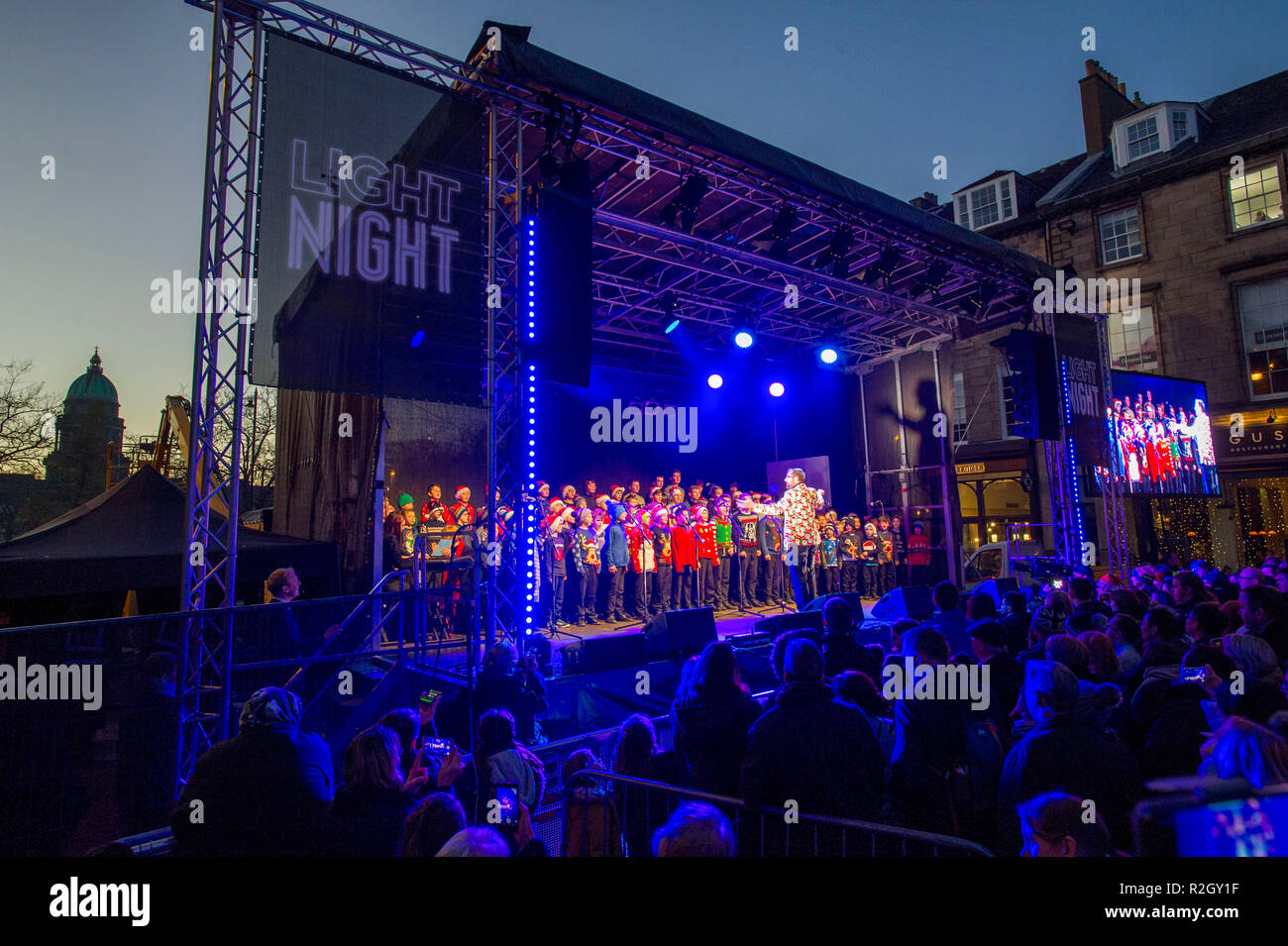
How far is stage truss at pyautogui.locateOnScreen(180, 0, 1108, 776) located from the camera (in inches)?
234

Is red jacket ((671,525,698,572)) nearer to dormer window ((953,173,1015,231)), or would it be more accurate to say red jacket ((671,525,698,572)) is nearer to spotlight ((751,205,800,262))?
spotlight ((751,205,800,262))

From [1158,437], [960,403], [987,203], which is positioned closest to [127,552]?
[1158,437]

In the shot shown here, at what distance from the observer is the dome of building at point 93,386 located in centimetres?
5050

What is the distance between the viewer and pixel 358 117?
7.09 metres

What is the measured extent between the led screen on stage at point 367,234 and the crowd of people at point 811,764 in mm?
4379

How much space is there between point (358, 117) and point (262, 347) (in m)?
2.91

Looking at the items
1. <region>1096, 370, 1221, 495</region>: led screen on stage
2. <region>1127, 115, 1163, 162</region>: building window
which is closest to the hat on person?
<region>1096, 370, 1221, 495</region>: led screen on stage

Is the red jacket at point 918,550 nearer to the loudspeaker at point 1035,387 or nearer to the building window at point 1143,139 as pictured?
the loudspeaker at point 1035,387

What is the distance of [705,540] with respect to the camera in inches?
469

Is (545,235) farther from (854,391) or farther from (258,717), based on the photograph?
(854,391)

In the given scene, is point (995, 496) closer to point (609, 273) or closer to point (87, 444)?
point (609, 273)

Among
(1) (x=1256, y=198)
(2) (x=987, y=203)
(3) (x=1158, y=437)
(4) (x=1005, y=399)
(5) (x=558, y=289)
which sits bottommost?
(3) (x=1158, y=437)

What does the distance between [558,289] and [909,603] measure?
21.5 feet

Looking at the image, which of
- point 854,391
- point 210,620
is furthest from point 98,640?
point 854,391
